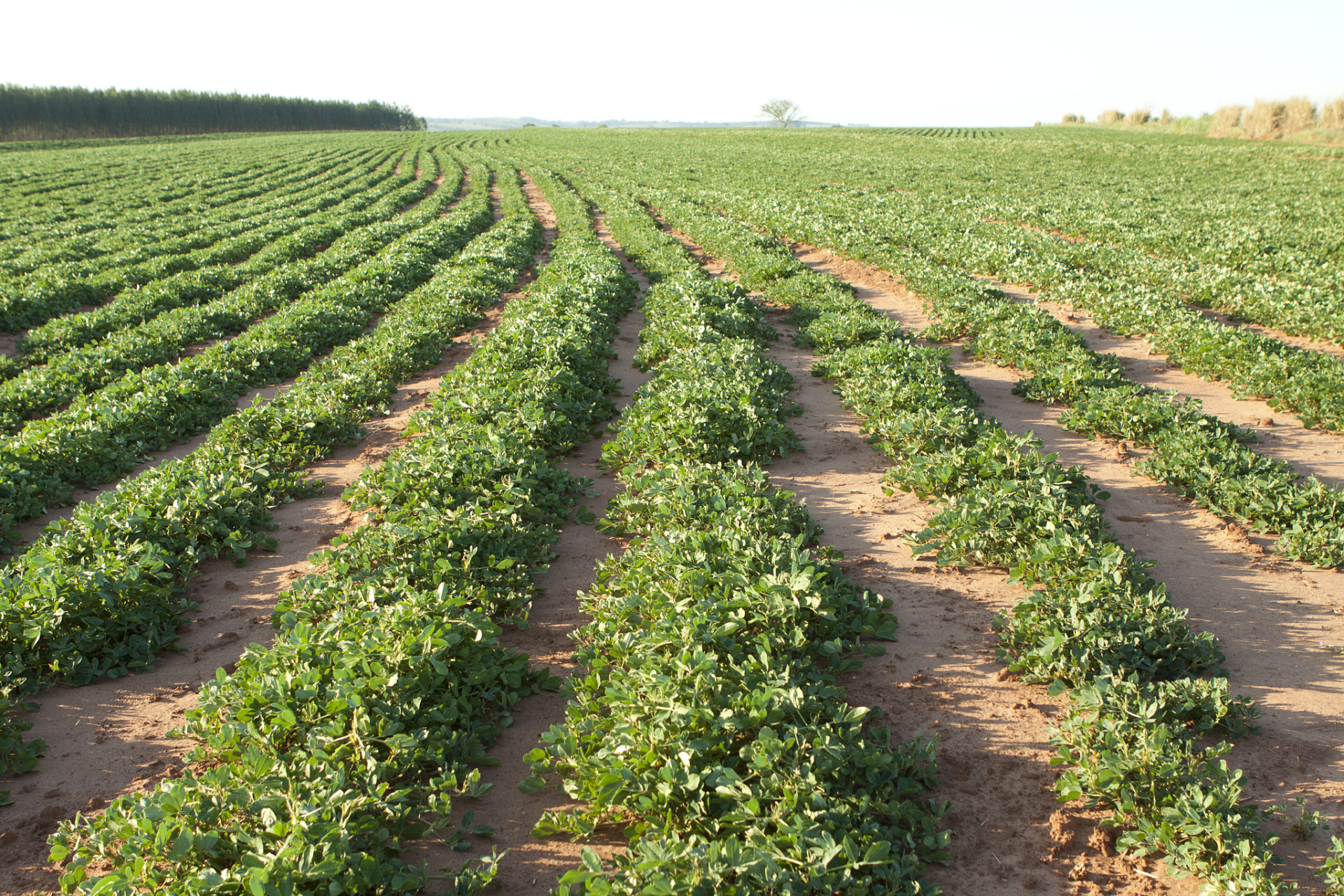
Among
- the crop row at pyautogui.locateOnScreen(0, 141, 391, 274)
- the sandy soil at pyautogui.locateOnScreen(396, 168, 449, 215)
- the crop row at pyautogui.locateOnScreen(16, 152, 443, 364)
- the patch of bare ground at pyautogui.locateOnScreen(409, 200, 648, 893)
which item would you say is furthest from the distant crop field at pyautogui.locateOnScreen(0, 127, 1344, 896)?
the sandy soil at pyautogui.locateOnScreen(396, 168, 449, 215)

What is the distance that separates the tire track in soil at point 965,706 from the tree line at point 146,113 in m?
95.4

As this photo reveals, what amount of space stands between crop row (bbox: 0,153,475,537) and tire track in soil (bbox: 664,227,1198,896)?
26.2 ft

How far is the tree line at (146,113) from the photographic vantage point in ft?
A: 234

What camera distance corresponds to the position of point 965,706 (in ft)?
16.4

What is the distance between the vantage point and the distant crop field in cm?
379

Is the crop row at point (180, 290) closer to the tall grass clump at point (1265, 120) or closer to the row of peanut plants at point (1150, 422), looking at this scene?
the row of peanut plants at point (1150, 422)

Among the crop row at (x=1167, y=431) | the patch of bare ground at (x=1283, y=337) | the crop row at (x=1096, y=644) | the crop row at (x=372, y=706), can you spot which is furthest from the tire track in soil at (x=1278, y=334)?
the crop row at (x=372, y=706)

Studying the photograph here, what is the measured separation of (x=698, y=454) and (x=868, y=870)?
518 cm

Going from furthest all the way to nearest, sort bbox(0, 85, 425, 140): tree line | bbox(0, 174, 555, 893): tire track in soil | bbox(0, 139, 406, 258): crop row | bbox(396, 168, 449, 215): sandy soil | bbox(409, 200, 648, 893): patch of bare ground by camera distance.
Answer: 1. bbox(0, 85, 425, 140): tree line
2. bbox(396, 168, 449, 215): sandy soil
3. bbox(0, 139, 406, 258): crop row
4. bbox(0, 174, 555, 893): tire track in soil
5. bbox(409, 200, 648, 893): patch of bare ground

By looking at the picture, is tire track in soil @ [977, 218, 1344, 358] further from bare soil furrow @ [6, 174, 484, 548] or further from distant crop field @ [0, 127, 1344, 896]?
bare soil furrow @ [6, 174, 484, 548]

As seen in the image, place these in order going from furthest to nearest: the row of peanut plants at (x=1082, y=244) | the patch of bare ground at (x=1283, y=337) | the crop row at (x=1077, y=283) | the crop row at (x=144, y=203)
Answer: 1. the crop row at (x=144, y=203)
2. the patch of bare ground at (x=1283, y=337)
3. the row of peanut plants at (x=1082, y=244)
4. the crop row at (x=1077, y=283)

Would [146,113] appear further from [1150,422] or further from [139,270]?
[1150,422]

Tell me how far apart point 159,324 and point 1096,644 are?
15.8 meters

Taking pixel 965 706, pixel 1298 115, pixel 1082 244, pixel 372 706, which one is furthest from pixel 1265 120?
pixel 372 706
